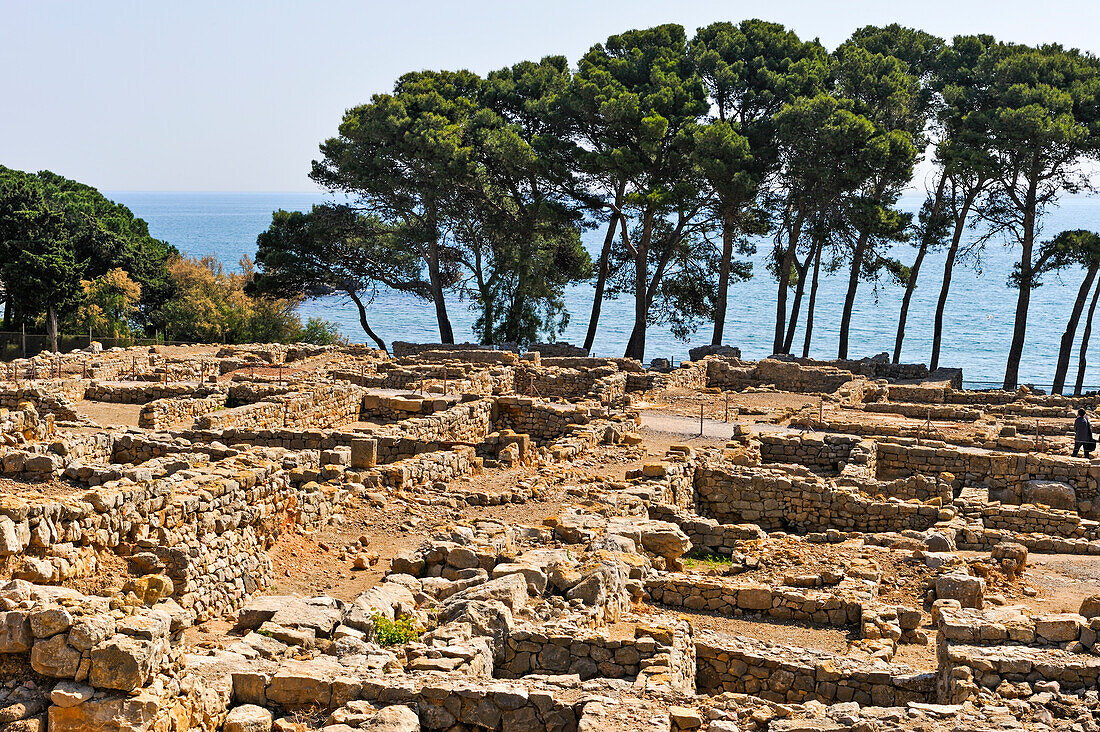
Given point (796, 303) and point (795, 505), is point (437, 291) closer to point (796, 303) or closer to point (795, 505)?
point (796, 303)

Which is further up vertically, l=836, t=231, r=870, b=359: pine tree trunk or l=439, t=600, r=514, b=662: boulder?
l=836, t=231, r=870, b=359: pine tree trunk

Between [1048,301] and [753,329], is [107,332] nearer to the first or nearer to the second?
[753,329]

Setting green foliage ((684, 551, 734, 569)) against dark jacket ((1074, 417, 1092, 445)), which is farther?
dark jacket ((1074, 417, 1092, 445))

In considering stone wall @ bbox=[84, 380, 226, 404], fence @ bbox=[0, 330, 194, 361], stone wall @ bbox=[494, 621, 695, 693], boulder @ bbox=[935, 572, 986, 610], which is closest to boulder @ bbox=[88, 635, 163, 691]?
stone wall @ bbox=[494, 621, 695, 693]

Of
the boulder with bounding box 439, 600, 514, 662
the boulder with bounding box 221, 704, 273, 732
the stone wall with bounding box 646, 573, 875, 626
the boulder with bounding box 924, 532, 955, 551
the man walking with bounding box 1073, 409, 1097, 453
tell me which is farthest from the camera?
the man walking with bounding box 1073, 409, 1097, 453

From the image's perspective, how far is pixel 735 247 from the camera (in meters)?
47.5

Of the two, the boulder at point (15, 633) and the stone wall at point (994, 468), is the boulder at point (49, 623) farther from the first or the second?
the stone wall at point (994, 468)

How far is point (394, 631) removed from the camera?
9609 millimetres

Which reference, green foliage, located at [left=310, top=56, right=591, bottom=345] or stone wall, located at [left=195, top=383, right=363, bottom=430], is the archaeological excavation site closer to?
stone wall, located at [left=195, top=383, right=363, bottom=430]

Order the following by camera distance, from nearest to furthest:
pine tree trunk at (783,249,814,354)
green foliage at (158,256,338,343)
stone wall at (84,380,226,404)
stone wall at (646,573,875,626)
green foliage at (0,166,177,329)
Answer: stone wall at (646,573,875,626) < stone wall at (84,380,226,404) < pine tree trunk at (783,249,814,354) < green foliage at (0,166,177,329) < green foliage at (158,256,338,343)

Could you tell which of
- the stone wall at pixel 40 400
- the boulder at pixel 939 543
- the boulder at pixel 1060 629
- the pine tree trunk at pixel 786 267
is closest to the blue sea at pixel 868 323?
the pine tree trunk at pixel 786 267

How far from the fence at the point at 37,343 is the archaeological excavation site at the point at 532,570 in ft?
55.9

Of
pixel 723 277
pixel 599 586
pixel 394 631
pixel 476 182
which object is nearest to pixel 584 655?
pixel 599 586

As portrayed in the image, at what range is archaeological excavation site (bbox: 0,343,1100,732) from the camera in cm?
798
